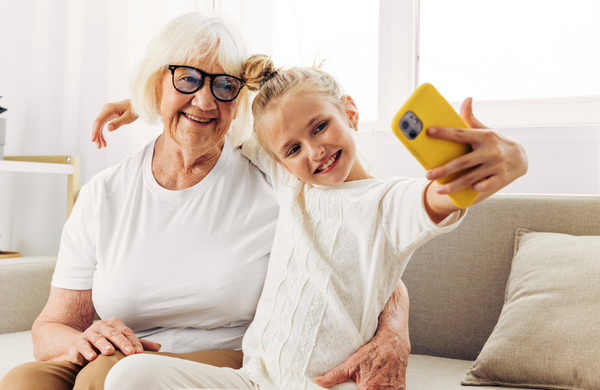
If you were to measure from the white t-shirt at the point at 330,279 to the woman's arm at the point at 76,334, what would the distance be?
0.85ft

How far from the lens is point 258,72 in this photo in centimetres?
111

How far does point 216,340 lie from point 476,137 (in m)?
0.81

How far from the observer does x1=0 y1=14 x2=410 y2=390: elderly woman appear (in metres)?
1.16

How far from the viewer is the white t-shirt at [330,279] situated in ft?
2.97

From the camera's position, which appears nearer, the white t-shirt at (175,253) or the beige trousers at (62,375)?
the beige trousers at (62,375)

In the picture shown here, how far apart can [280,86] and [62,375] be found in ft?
2.45

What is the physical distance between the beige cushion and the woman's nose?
0.87 m

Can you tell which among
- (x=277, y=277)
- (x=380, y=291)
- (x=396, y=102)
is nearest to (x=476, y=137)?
(x=380, y=291)

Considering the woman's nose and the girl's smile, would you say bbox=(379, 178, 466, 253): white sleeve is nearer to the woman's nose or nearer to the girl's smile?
the girl's smile

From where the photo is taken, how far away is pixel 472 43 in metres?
2.03

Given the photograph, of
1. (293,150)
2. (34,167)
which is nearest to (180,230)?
(293,150)

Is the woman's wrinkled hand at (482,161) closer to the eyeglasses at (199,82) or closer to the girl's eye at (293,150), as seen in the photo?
the girl's eye at (293,150)

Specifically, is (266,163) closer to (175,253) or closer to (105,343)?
(175,253)

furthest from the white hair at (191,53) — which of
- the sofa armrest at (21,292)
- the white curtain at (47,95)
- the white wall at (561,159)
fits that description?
the white curtain at (47,95)
